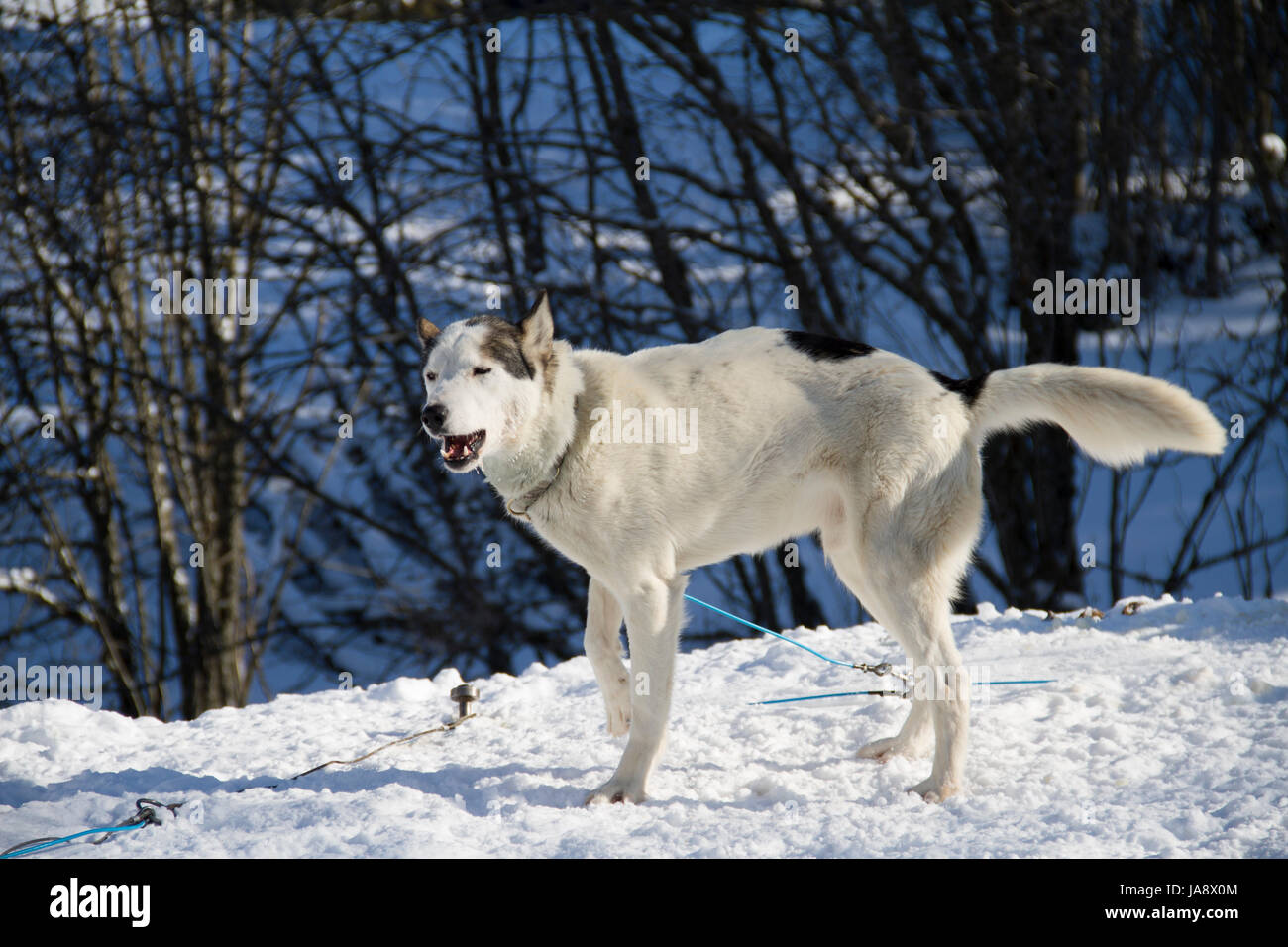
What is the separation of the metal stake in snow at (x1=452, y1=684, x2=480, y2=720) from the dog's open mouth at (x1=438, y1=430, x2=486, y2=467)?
57.9 inches

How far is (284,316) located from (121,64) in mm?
2851

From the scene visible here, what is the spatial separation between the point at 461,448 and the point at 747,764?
1.67 meters

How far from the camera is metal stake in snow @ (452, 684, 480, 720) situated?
17.4ft

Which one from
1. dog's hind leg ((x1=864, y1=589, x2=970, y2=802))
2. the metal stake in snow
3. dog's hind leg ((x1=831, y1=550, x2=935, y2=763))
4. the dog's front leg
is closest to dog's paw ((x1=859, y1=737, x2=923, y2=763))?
dog's hind leg ((x1=831, y1=550, x2=935, y2=763))

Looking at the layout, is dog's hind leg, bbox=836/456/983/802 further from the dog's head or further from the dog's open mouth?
the dog's open mouth

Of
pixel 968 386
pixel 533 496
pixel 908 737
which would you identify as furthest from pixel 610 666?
pixel 968 386

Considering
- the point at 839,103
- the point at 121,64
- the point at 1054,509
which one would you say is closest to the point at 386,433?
the point at 121,64

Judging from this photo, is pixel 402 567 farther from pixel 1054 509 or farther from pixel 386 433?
pixel 1054 509

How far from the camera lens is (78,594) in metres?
11.9

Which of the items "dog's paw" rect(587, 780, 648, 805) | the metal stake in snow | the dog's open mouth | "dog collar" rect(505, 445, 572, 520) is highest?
the dog's open mouth

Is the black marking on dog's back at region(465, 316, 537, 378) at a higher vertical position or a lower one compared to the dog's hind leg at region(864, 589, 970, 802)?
higher

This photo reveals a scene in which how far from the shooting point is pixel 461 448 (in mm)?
4246

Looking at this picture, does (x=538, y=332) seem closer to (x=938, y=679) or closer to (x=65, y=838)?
(x=938, y=679)

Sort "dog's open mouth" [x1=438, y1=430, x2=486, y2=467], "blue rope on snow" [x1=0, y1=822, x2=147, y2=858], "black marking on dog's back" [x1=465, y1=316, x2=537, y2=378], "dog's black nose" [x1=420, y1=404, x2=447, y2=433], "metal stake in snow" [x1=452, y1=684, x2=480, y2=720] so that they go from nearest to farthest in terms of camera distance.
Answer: "blue rope on snow" [x1=0, y1=822, x2=147, y2=858]
"dog's black nose" [x1=420, y1=404, x2=447, y2=433]
"dog's open mouth" [x1=438, y1=430, x2=486, y2=467]
"black marking on dog's back" [x1=465, y1=316, x2=537, y2=378]
"metal stake in snow" [x1=452, y1=684, x2=480, y2=720]
